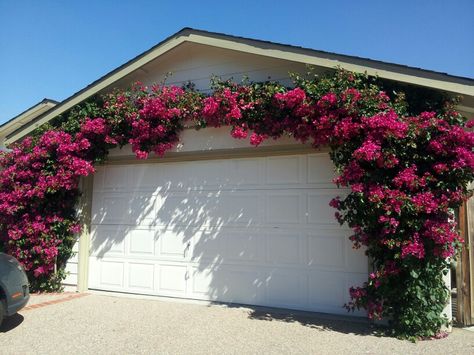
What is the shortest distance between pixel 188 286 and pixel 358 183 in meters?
3.55

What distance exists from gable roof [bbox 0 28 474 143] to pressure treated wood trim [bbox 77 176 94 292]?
152cm

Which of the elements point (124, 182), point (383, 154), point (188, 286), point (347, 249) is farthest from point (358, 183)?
point (124, 182)

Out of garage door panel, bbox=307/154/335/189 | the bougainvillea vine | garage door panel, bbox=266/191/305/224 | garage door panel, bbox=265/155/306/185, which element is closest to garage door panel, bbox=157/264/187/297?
garage door panel, bbox=266/191/305/224

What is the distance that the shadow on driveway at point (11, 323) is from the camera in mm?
5730

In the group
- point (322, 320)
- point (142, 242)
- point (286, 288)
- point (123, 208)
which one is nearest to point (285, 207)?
point (286, 288)

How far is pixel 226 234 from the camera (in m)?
7.11

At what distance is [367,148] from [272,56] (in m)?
2.27

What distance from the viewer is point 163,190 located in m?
7.74

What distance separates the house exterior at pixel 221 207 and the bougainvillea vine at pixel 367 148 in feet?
1.07

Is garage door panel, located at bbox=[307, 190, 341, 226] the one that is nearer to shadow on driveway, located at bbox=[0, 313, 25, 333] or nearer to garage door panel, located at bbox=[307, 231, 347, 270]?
garage door panel, located at bbox=[307, 231, 347, 270]

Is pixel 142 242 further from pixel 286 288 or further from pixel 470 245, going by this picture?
pixel 470 245

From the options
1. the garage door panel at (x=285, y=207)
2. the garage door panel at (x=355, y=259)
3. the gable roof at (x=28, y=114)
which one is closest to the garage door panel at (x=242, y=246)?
the garage door panel at (x=285, y=207)

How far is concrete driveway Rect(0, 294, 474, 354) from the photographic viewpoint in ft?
16.0

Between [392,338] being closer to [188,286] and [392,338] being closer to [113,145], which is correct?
[188,286]
